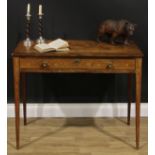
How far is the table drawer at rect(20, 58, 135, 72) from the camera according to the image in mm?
2561

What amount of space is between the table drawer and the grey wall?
69 cm

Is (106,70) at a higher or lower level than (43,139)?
higher

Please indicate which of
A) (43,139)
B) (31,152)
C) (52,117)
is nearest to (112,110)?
(52,117)

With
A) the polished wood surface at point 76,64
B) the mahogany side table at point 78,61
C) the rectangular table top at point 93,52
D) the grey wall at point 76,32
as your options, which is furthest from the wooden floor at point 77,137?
the rectangular table top at point 93,52

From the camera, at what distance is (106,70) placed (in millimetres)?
2578

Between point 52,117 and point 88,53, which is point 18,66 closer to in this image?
point 88,53

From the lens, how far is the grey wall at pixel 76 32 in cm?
316

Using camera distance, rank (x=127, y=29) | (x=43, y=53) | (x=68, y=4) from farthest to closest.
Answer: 1. (x=68, y=4)
2. (x=127, y=29)
3. (x=43, y=53)

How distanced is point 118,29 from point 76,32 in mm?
528

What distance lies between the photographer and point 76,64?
257cm

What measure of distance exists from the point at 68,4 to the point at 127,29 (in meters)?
0.67

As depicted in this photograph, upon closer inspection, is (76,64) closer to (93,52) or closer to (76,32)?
(93,52)

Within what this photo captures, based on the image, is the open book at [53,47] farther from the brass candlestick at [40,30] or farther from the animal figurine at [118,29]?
the animal figurine at [118,29]

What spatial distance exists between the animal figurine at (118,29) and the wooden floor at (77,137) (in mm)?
784
